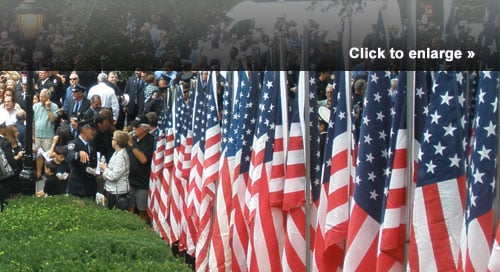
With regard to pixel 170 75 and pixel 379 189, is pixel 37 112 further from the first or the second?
pixel 379 189

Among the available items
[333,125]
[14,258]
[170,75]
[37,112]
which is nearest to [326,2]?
[333,125]

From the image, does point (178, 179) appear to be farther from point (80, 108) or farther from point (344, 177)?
point (344, 177)

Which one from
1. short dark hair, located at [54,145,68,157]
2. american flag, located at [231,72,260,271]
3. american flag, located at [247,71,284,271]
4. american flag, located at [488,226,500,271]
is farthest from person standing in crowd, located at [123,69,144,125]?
american flag, located at [488,226,500,271]

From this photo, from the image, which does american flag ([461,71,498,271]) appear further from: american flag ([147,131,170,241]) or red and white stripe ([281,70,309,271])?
american flag ([147,131,170,241])

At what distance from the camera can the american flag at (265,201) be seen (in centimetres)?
886

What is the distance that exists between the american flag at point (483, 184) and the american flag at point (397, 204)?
0.85m

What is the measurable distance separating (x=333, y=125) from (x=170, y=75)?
7.05m

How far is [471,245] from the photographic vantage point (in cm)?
584

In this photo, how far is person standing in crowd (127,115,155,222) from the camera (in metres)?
15.3

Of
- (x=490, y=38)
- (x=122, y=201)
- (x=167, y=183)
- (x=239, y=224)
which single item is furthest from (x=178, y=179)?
(x=490, y=38)

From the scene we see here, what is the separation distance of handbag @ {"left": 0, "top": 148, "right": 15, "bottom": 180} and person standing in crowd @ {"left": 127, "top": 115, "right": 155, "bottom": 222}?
193 centimetres

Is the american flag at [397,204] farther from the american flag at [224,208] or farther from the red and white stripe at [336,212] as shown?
the american flag at [224,208]

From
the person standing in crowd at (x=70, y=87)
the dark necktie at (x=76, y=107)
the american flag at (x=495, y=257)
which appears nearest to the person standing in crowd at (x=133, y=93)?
the dark necktie at (x=76, y=107)

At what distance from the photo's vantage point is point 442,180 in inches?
246
